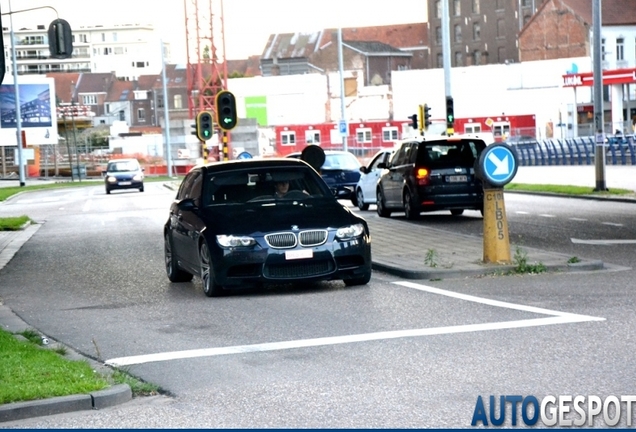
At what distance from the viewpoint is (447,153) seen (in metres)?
26.6

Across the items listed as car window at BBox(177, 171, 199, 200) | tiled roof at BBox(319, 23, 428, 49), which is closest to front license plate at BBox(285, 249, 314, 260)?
car window at BBox(177, 171, 199, 200)

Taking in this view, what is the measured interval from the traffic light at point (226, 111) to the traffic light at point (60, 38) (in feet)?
15.7

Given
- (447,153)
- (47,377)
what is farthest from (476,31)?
(47,377)

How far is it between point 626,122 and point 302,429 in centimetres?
7960

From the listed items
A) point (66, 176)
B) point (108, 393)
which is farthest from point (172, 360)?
point (66, 176)

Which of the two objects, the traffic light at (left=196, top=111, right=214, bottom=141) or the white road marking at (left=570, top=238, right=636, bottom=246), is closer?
the white road marking at (left=570, top=238, right=636, bottom=246)

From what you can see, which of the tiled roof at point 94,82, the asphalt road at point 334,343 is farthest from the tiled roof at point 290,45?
the asphalt road at point 334,343

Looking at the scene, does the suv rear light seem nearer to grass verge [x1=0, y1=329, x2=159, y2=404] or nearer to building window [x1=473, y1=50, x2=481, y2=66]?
grass verge [x1=0, y1=329, x2=159, y2=404]

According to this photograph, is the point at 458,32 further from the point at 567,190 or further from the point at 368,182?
the point at 368,182

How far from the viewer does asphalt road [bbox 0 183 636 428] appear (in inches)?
308

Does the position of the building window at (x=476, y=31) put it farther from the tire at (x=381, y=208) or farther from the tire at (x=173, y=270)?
the tire at (x=173, y=270)

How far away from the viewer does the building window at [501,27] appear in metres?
130

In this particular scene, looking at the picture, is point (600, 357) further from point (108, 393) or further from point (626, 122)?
point (626, 122)

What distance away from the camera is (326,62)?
136 metres
